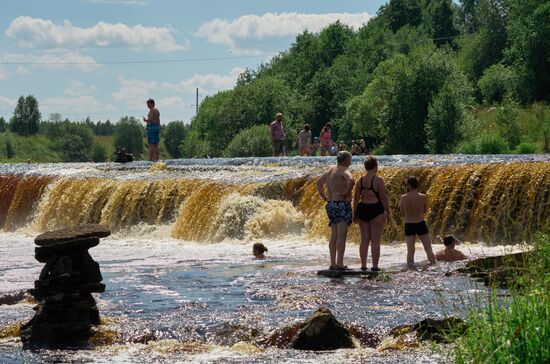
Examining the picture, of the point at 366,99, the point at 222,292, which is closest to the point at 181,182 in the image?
the point at 222,292

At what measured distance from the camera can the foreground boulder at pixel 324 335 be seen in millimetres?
11680

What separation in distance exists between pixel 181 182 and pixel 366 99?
4217 cm

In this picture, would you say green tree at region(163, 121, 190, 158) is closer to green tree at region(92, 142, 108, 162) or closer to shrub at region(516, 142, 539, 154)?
green tree at region(92, 142, 108, 162)

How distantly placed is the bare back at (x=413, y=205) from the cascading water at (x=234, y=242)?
803 millimetres

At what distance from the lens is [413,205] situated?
638 inches

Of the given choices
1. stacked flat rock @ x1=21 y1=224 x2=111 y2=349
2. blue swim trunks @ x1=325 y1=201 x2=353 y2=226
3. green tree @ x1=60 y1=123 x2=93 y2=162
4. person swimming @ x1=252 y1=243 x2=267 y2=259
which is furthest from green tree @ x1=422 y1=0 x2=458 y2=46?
stacked flat rock @ x1=21 y1=224 x2=111 y2=349

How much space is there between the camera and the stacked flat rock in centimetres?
1241

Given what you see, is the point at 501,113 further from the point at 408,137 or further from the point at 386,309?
the point at 386,309

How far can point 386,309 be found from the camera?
13.3m

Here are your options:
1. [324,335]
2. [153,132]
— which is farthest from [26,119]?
[324,335]

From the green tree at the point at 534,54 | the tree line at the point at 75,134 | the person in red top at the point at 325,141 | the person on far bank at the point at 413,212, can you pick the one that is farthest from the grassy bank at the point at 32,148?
the person on far bank at the point at 413,212

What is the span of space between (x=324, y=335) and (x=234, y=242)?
41.2ft

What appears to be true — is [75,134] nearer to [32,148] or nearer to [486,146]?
[32,148]

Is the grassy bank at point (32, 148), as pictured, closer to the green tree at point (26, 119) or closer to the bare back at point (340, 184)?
the green tree at point (26, 119)
